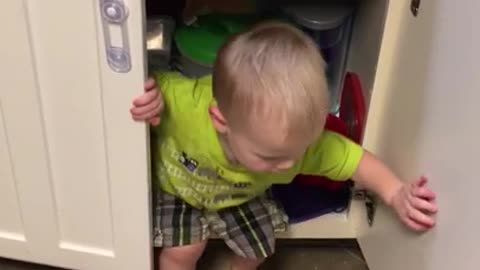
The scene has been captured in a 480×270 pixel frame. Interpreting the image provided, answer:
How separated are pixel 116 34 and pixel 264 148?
222mm

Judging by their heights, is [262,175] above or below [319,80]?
below

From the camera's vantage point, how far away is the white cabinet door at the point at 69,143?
1.02 m

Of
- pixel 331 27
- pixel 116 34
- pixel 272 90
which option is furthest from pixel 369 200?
pixel 116 34

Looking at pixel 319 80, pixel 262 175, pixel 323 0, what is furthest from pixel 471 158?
pixel 323 0

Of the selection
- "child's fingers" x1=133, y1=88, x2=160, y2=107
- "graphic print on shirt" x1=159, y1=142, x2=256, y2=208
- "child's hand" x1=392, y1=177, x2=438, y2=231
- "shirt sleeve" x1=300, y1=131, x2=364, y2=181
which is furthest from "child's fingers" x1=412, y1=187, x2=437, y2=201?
"child's fingers" x1=133, y1=88, x2=160, y2=107

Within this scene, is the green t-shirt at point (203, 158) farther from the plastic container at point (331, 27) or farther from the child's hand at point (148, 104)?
the plastic container at point (331, 27)

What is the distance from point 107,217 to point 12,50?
296 millimetres

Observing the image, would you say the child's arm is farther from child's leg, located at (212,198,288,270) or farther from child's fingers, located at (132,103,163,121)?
child's fingers, located at (132,103,163,121)

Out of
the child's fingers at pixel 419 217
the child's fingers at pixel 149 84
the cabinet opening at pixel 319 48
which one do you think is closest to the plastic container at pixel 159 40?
the cabinet opening at pixel 319 48

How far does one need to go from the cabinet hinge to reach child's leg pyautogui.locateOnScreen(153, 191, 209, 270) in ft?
0.82

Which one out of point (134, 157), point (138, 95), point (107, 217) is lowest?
point (107, 217)

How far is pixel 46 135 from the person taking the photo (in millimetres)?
1139

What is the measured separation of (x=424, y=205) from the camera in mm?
1052

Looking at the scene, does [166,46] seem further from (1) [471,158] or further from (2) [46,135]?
(1) [471,158]
